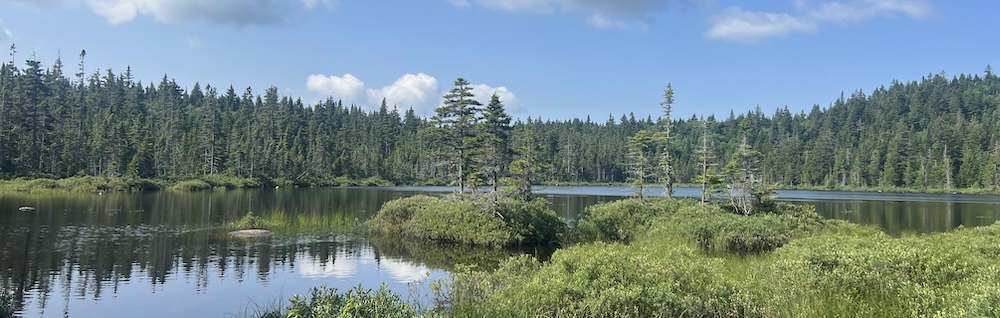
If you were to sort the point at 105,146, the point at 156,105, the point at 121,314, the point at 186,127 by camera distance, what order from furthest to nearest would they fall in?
the point at 156,105, the point at 186,127, the point at 105,146, the point at 121,314

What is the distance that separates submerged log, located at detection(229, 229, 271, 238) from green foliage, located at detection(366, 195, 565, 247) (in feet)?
24.4

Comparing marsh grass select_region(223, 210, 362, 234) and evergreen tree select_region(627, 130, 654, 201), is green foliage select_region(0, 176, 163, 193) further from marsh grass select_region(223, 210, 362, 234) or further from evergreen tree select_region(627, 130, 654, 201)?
evergreen tree select_region(627, 130, 654, 201)

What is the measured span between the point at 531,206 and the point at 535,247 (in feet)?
10.6

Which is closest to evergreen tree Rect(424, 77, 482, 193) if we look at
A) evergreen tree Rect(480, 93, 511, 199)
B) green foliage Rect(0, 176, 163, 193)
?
evergreen tree Rect(480, 93, 511, 199)

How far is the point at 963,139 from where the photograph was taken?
14588 centimetres

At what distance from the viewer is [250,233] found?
36594mm

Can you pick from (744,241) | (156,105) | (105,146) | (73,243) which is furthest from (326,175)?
(744,241)

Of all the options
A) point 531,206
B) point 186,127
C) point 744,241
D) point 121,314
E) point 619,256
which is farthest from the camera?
point 186,127

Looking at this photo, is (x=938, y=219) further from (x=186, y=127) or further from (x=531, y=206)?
(x=186, y=127)

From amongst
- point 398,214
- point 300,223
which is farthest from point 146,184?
point 398,214

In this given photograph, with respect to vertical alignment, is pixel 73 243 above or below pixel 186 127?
below

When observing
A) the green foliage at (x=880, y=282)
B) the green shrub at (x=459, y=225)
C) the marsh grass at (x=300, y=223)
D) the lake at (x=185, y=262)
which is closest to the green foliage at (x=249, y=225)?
the marsh grass at (x=300, y=223)

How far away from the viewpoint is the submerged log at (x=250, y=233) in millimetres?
36078

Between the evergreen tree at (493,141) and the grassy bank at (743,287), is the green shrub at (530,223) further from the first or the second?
the grassy bank at (743,287)
